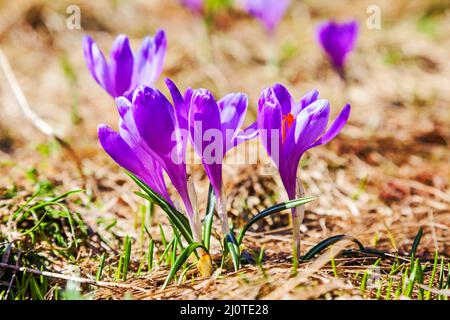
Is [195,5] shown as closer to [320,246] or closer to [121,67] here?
[121,67]

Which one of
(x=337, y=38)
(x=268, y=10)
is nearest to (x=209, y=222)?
(x=337, y=38)

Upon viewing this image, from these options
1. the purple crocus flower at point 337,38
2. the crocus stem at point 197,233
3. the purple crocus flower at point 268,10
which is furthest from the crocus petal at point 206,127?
the purple crocus flower at point 268,10

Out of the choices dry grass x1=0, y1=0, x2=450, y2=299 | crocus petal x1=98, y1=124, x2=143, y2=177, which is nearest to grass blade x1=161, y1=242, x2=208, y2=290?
dry grass x1=0, y1=0, x2=450, y2=299

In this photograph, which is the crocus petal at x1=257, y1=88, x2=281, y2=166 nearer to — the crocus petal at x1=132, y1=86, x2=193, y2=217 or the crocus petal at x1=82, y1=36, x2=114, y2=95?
the crocus petal at x1=132, y1=86, x2=193, y2=217

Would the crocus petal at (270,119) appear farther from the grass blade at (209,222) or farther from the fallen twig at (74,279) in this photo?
the fallen twig at (74,279)
